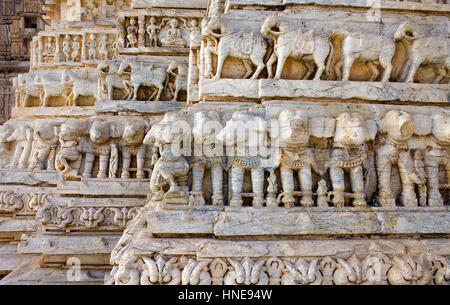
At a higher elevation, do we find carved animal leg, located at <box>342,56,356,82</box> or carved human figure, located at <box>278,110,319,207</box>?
carved animal leg, located at <box>342,56,356,82</box>

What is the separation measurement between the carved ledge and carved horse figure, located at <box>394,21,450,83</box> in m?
0.39

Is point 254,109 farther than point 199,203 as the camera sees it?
Yes

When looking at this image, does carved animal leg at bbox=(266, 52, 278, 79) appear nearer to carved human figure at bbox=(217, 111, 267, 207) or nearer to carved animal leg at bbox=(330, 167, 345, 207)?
carved human figure at bbox=(217, 111, 267, 207)

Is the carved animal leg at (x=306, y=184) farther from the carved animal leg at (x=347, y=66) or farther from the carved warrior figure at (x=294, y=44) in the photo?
the carved animal leg at (x=347, y=66)

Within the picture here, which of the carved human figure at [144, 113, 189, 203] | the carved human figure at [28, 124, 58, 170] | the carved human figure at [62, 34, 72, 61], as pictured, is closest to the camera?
the carved human figure at [144, 113, 189, 203]

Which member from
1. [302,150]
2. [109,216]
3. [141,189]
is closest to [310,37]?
[302,150]

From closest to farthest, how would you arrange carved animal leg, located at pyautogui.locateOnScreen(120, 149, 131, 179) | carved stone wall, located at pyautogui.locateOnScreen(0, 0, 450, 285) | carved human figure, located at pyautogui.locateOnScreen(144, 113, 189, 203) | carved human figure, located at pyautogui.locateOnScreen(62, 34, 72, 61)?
carved stone wall, located at pyautogui.locateOnScreen(0, 0, 450, 285)
carved human figure, located at pyautogui.locateOnScreen(144, 113, 189, 203)
carved animal leg, located at pyautogui.locateOnScreen(120, 149, 131, 179)
carved human figure, located at pyautogui.locateOnScreen(62, 34, 72, 61)

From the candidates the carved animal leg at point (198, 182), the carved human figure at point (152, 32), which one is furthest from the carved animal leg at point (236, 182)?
the carved human figure at point (152, 32)

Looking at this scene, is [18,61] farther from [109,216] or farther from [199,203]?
[199,203]

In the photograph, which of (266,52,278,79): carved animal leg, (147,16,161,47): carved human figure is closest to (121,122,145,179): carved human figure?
(147,16,161,47): carved human figure

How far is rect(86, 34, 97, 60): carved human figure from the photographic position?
7.91 meters

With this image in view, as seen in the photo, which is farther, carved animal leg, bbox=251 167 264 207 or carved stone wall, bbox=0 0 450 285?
carved animal leg, bbox=251 167 264 207

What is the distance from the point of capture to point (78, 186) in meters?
5.02
